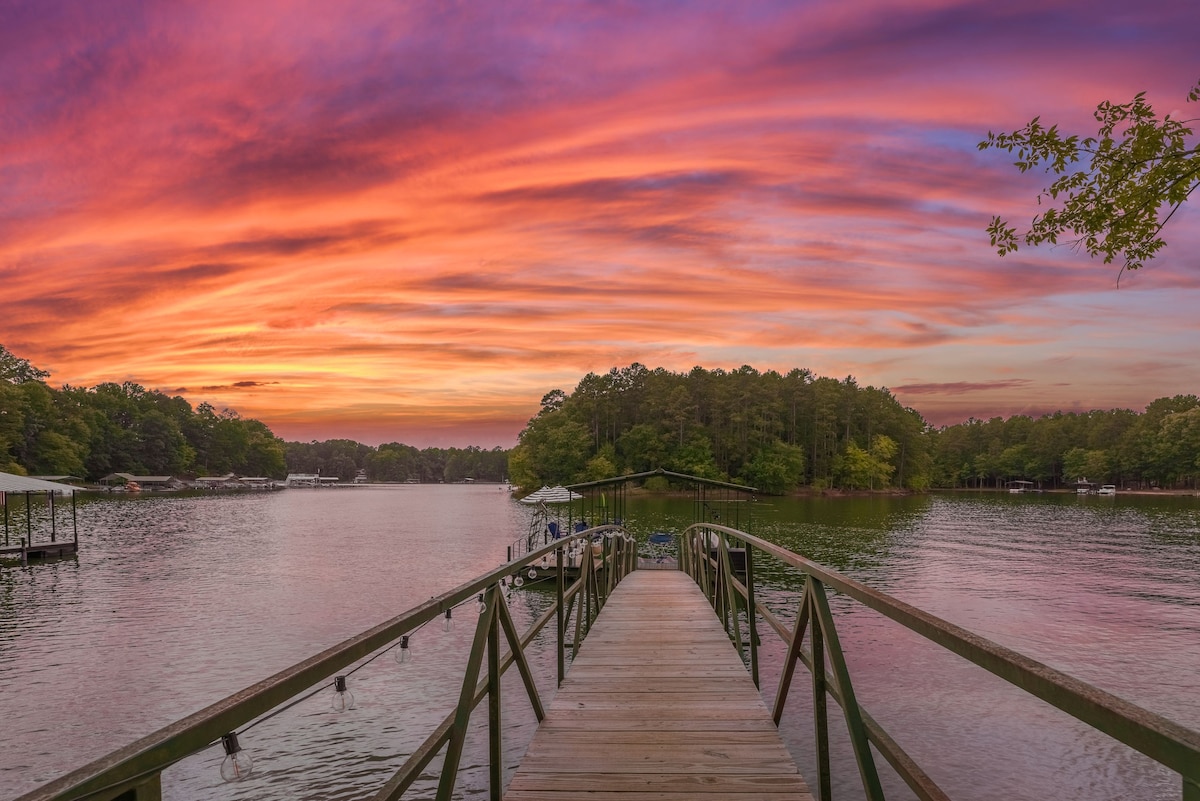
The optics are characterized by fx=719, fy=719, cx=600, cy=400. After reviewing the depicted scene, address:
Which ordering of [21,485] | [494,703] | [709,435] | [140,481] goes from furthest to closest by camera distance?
1. [140,481]
2. [709,435]
3. [21,485]
4. [494,703]

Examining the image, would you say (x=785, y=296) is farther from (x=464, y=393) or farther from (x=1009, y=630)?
(x=464, y=393)

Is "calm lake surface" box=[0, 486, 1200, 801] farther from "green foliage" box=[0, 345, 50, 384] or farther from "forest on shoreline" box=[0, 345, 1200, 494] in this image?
"green foliage" box=[0, 345, 50, 384]

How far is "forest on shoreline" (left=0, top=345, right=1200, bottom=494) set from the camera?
96.3 metres

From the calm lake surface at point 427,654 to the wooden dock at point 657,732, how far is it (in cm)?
488

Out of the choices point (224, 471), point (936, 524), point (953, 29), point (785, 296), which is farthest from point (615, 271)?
point (224, 471)

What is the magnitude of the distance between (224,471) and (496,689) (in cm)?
16916

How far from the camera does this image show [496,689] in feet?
13.3

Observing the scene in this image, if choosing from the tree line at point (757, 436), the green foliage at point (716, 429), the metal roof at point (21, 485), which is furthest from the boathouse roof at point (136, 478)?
the metal roof at point (21, 485)

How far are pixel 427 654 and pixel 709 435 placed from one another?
86.5 m

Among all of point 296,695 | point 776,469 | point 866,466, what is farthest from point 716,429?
point 296,695

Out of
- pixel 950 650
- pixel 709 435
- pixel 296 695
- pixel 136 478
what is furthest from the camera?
pixel 136 478

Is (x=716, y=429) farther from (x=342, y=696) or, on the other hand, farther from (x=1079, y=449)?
(x=342, y=696)

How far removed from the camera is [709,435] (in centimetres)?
10100

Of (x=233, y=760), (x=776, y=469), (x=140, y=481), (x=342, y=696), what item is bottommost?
(x=776, y=469)
